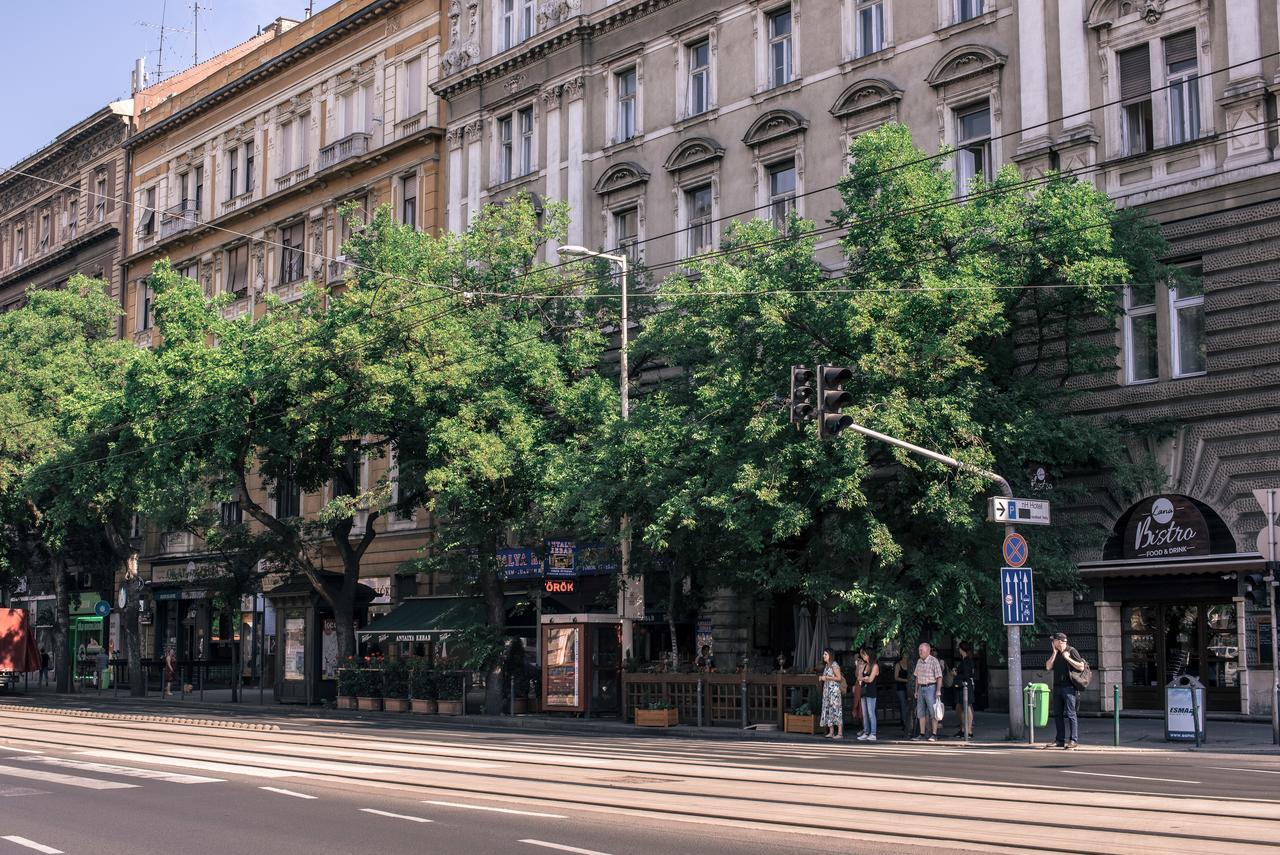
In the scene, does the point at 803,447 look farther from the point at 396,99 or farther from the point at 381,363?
the point at 396,99

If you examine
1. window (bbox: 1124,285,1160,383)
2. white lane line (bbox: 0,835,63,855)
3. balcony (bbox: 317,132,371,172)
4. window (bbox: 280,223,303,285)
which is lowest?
white lane line (bbox: 0,835,63,855)

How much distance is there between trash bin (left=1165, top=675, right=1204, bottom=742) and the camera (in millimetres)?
22516

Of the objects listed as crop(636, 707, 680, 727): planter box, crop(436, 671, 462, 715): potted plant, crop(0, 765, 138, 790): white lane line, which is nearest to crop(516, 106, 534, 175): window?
crop(436, 671, 462, 715): potted plant

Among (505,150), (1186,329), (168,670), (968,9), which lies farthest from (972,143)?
(168,670)

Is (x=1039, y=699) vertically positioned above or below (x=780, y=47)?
below

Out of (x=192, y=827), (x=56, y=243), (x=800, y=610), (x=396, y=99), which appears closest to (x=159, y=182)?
(x=56, y=243)

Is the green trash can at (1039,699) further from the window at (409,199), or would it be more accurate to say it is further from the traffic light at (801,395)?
the window at (409,199)

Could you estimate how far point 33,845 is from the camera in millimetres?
11773

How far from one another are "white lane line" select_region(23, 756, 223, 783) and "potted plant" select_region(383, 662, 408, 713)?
54.7ft

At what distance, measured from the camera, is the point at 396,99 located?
4947cm

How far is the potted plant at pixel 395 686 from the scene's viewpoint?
3688cm

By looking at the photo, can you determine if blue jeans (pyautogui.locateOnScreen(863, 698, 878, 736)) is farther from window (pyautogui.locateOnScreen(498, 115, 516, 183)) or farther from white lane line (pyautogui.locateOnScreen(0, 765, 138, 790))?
window (pyautogui.locateOnScreen(498, 115, 516, 183))

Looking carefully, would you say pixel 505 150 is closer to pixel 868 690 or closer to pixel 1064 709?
pixel 868 690

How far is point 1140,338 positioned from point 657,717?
11.8m
